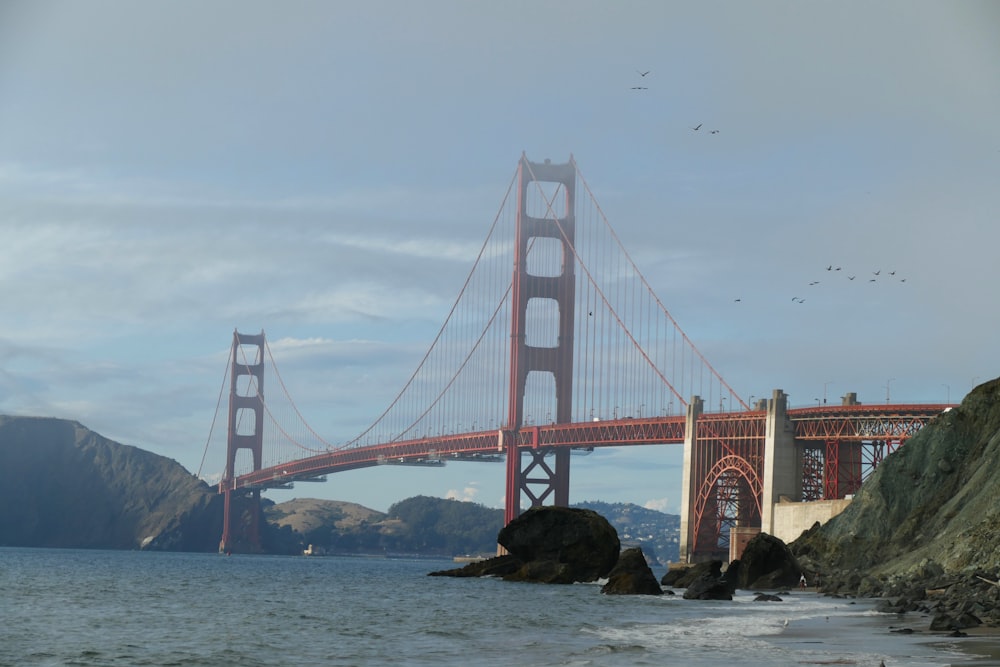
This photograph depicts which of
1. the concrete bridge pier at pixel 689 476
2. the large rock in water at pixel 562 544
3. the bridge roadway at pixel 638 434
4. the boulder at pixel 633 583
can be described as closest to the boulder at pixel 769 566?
the boulder at pixel 633 583

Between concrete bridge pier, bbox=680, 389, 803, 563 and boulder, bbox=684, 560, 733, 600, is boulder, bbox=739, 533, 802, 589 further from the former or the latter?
concrete bridge pier, bbox=680, 389, 803, 563

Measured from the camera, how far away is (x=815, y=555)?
67.7m

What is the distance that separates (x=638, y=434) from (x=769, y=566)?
3520 centimetres

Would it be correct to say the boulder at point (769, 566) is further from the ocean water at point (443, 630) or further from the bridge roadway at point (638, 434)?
the bridge roadway at point (638, 434)

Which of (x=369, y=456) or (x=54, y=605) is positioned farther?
(x=369, y=456)

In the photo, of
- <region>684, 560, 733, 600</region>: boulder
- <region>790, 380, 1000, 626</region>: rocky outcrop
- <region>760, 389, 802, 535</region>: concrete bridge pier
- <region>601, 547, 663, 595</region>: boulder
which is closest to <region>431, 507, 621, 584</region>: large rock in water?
<region>601, 547, 663, 595</region>: boulder

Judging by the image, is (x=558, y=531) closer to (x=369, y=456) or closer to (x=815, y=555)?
(x=815, y=555)

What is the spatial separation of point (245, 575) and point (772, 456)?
34.1m

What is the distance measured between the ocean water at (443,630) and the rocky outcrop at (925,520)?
2.86 meters

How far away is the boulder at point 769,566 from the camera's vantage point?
6334cm

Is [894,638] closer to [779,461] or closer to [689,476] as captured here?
[779,461]

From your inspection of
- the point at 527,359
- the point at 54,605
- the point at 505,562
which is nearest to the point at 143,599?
the point at 54,605

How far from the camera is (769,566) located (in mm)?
64125

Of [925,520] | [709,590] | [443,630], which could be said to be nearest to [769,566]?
[925,520]
